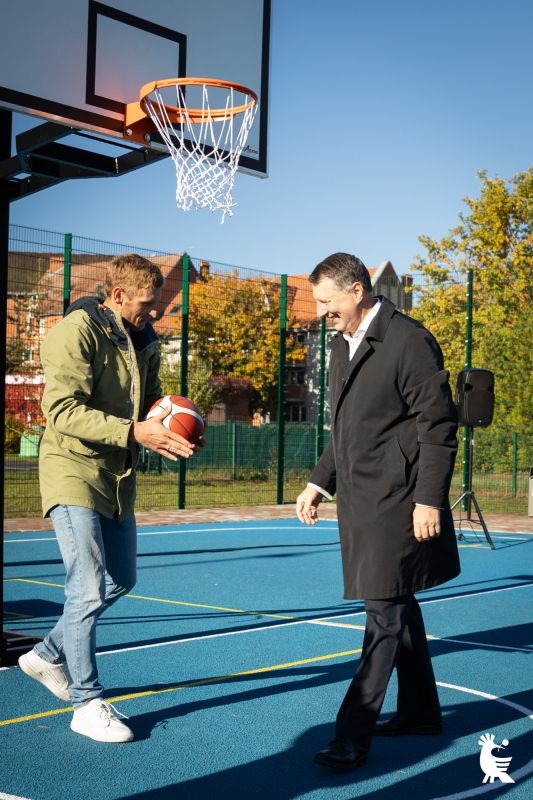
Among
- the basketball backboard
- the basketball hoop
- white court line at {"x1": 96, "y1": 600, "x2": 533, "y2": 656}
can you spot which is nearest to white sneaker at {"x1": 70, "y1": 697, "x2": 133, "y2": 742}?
white court line at {"x1": 96, "y1": 600, "x2": 533, "y2": 656}

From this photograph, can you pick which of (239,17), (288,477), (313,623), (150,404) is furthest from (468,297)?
(150,404)

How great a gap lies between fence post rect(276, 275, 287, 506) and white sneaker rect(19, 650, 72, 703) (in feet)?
41.0

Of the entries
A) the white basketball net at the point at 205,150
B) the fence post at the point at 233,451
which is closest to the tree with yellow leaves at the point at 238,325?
the fence post at the point at 233,451

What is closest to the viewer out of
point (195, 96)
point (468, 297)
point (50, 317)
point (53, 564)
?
point (195, 96)

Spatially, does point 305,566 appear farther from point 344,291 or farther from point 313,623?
point 344,291

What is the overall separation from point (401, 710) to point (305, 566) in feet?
18.3

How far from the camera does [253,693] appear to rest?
4504 mm

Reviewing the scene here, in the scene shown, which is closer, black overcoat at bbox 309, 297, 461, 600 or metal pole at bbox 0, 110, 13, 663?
black overcoat at bbox 309, 297, 461, 600

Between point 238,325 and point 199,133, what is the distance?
10276 millimetres

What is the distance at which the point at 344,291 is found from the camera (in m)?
3.70

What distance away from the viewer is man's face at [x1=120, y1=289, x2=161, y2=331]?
392 cm

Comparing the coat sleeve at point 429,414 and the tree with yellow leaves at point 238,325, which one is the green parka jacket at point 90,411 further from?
the tree with yellow leaves at point 238,325

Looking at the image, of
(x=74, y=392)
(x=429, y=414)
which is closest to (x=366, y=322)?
(x=429, y=414)

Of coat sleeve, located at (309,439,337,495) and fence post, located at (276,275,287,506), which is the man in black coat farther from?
fence post, located at (276,275,287,506)
